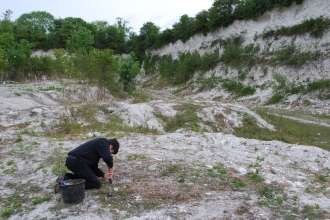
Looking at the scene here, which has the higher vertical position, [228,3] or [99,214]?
[228,3]

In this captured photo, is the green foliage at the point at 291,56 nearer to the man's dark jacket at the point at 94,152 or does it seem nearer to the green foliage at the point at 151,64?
the green foliage at the point at 151,64

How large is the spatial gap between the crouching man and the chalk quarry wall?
23.6 metres

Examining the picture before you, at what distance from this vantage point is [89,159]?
6.22 m

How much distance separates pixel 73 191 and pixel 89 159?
73 centimetres

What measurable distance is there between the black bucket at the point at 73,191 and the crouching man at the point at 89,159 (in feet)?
1.10

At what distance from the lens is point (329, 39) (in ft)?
89.2

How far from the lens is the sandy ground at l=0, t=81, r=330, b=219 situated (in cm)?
554

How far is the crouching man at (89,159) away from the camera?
608 centimetres

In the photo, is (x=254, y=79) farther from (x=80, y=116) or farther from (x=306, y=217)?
(x=306, y=217)

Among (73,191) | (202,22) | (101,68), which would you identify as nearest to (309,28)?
(202,22)

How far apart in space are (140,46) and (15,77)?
2628 centimetres

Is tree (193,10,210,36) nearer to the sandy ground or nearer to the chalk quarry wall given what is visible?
the chalk quarry wall

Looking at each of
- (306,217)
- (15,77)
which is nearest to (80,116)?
(306,217)

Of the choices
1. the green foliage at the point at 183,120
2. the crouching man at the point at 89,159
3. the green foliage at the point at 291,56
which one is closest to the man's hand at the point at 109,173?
the crouching man at the point at 89,159
